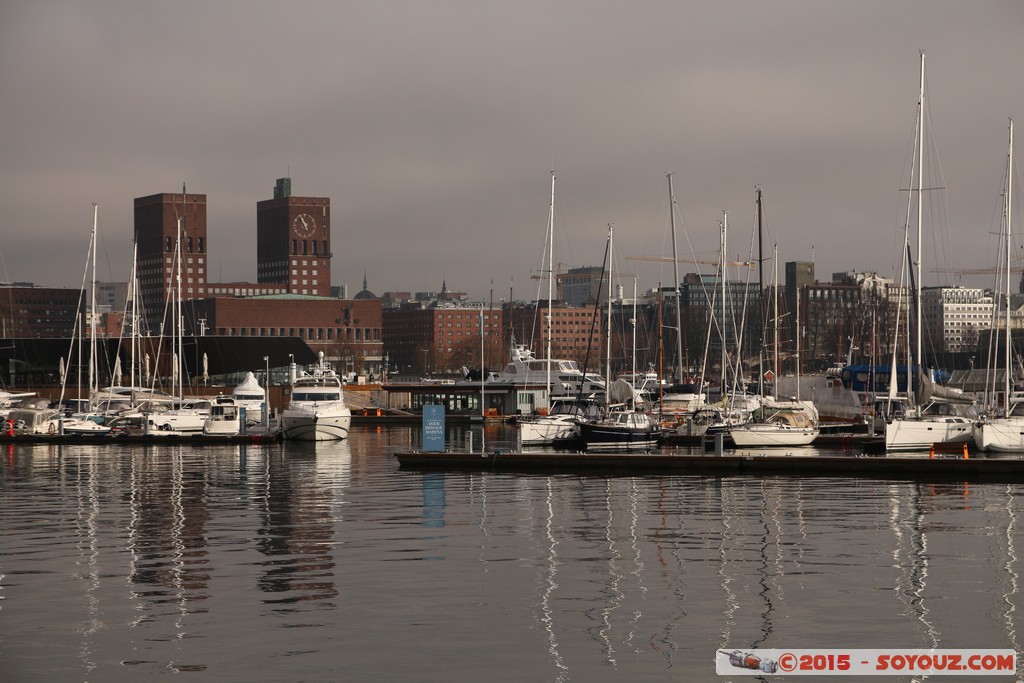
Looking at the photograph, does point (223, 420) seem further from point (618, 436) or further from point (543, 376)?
point (543, 376)

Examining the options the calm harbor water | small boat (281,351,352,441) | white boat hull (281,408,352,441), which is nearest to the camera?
the calm harbor water

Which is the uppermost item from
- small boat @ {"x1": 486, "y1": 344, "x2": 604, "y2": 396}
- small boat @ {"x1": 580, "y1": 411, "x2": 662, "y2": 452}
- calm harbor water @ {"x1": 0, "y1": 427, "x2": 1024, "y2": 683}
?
small boat @ {"x1": 486, "y1": 344, "x2": 604, "y2": 396}

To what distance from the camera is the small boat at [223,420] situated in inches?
3349

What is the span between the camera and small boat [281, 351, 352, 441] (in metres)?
83.0

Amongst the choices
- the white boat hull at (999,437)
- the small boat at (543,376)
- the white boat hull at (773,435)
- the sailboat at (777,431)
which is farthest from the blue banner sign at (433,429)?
the small boat at (543,376)

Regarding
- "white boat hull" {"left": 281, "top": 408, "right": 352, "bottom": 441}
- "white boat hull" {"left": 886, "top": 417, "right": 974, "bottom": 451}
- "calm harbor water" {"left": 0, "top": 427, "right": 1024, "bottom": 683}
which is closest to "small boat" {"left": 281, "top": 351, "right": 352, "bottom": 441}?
"white boat hull" {"left": 281, "top": 408, "right": 352, "bottom": 441}

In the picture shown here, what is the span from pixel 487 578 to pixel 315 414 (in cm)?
5545

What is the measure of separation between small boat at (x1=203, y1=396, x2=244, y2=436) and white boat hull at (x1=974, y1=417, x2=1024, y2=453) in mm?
44089

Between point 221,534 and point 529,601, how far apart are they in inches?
506

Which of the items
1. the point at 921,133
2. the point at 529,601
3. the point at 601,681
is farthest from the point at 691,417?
the point at 601,681

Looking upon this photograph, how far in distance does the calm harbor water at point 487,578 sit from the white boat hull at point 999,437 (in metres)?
16.5

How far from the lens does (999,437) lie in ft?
216

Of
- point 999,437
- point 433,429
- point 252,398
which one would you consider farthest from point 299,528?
point 252,398

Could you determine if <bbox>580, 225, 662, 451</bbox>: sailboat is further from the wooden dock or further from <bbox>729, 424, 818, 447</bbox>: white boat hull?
the wooden dock
